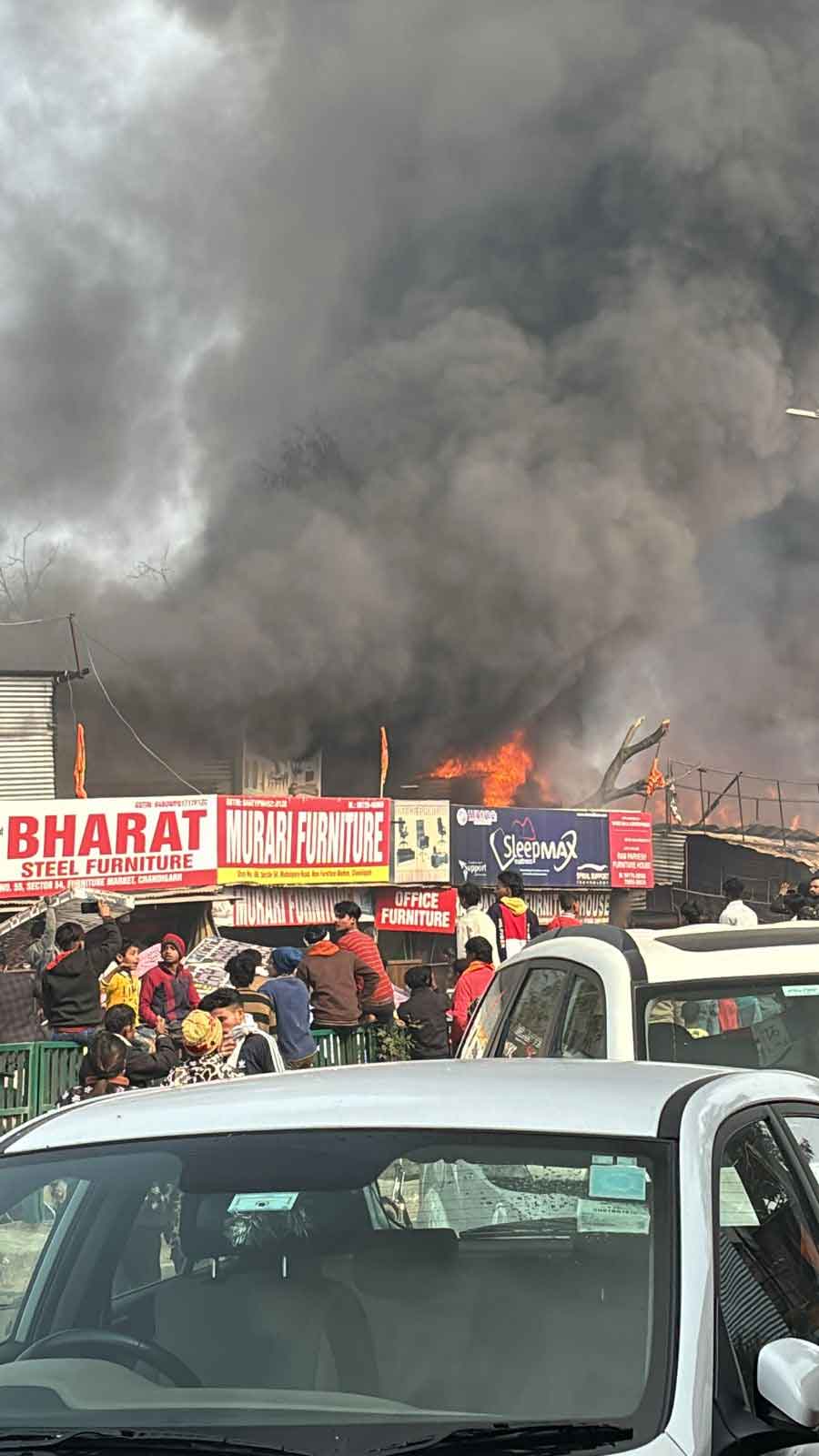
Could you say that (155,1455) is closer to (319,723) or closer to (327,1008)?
(327,1008)

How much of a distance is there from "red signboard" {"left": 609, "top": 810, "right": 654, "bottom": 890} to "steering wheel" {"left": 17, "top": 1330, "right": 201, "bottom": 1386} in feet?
116

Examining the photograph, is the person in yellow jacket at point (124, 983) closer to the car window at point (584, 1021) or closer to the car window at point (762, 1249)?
the car window at point (584, 1021)

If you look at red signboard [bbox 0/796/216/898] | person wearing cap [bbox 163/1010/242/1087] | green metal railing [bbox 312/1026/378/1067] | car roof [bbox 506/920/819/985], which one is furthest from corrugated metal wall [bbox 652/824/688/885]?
car roof [bbox 506/920/819/985]

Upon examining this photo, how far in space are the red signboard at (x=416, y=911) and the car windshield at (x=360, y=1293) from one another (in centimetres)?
2882

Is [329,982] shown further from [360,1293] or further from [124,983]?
[360,1293]

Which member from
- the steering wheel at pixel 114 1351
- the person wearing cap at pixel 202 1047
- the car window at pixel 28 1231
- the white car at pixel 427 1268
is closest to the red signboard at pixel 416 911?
the person wearing cap at pixel 202 1047

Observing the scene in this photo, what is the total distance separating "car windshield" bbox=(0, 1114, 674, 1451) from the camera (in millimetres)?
2051

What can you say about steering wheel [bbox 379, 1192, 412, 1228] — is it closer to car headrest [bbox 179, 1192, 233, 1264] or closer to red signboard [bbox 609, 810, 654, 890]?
car headrest [bbox 179, 1192, 233, 1264]

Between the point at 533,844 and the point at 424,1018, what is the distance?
24.5m

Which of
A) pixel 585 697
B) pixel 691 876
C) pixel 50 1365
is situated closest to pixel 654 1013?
pixel 50 1365

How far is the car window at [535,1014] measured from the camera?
5.41 metres

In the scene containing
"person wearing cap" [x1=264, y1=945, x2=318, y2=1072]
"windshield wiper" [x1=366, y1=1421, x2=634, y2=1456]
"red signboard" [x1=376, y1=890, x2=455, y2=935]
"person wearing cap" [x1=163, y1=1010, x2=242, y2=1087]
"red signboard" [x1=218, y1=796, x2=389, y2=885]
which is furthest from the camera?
"red signboard" [x1=376, y1=890, x2=455, y2=935]

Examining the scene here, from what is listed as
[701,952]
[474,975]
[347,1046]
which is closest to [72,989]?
[347,1046]

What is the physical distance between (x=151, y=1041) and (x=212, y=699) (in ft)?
121
